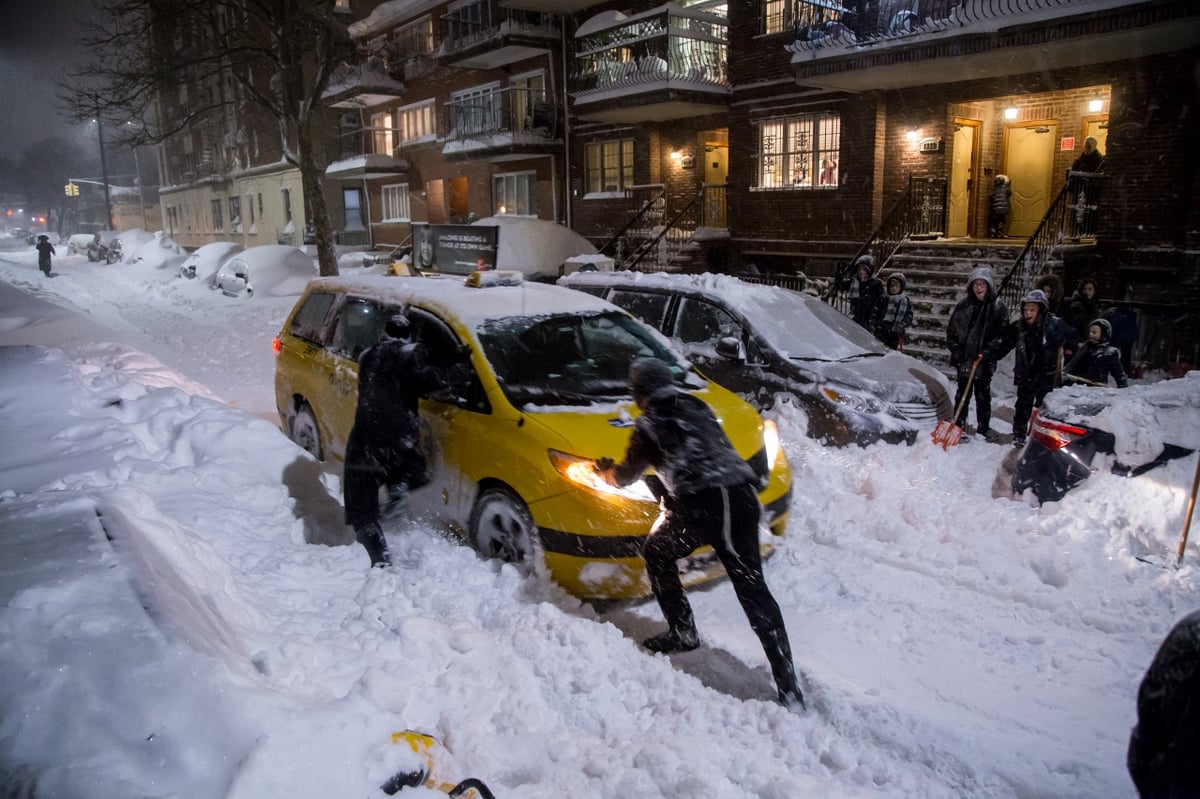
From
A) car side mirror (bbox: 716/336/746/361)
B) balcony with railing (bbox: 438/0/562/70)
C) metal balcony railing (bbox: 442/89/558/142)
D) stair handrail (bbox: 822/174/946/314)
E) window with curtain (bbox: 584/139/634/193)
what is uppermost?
balcony with railing (bbox: 438/0/562/70)

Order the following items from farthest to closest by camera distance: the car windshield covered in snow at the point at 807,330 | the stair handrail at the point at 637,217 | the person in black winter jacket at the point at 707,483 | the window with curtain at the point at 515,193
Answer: the window with curtain at the point at 515,193 → the stair handrail at the point at 637,217 → the car windshield covered in snow at the point at 807,330 → the person in black winter jacket at the point at 707,483

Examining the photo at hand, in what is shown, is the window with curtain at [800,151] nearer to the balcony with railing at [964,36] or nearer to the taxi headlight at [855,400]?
the balcony with railing at [964,36]

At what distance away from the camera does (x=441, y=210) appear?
30922 mm

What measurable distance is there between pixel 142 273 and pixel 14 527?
102 feet

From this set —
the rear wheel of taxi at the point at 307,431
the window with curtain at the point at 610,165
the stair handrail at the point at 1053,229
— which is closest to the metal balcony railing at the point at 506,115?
the window with curtain at the point at 610,165

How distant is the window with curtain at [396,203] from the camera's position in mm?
32875

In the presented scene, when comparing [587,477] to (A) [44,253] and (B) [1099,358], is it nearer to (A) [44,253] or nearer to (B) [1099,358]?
(B) [1099,358]

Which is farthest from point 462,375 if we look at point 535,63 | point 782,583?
point 535,63

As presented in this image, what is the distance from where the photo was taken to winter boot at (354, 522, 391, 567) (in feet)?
16.5

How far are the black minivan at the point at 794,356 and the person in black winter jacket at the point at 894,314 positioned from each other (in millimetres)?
1725

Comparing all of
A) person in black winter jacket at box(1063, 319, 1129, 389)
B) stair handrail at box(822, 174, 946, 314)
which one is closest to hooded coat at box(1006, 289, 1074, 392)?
person in black winter jacket at box(1063, 319, 1129, 389)

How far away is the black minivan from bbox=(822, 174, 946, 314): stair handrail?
5913mm

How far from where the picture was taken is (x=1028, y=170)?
51.8 ft

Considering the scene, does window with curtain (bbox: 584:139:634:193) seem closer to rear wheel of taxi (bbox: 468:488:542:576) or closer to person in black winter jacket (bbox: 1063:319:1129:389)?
person in black winter jacket (bbox: 1063:319:1129:389)
